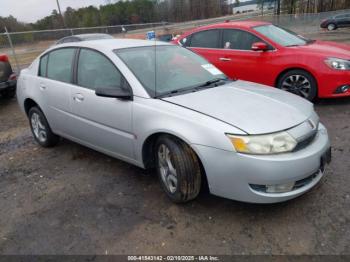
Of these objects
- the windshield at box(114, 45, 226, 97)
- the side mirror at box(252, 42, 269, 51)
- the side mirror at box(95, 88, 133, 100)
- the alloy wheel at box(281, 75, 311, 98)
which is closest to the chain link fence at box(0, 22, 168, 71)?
the side mirror at box(252, 42, 269, 51)

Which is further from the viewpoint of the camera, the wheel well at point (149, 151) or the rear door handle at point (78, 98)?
the rear door handle at point (78, 98)

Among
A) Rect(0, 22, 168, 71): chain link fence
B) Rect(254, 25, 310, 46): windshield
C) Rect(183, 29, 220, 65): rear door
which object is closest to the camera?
Rect(254, 25, 310, 46): windshield

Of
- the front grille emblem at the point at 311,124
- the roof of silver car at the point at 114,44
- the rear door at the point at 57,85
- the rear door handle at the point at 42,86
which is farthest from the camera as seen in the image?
the rear door handle at the point at 42,86

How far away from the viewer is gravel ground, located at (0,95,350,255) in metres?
2.54

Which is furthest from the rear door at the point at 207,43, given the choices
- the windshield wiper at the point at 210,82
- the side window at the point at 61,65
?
the side window at the point at 61,65

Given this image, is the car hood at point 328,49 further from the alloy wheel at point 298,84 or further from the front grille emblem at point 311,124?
the front grille emblem at point 311,124

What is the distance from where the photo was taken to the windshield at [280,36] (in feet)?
19.6

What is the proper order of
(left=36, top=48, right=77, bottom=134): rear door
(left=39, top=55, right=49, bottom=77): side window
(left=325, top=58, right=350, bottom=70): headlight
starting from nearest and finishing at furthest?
(left=36, top=48, right=77, bottom=134): rear door < (left=39, top=55, right=49, bottom=77): side window < (left=325, top=58, right=350, bottom=70): headlight

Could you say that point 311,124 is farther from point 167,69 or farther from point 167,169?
point 167,69

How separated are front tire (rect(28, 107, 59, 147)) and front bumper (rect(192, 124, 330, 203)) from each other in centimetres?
276

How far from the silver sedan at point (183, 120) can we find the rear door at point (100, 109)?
0.4 inches

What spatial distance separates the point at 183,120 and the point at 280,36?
166 inches

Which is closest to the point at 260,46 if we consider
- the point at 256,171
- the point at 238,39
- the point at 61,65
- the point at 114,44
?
the point at 238,39

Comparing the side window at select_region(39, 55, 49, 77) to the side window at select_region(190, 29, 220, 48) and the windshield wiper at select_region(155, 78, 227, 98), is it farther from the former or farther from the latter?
the side window at select_region(190, 29, 220, 48)
